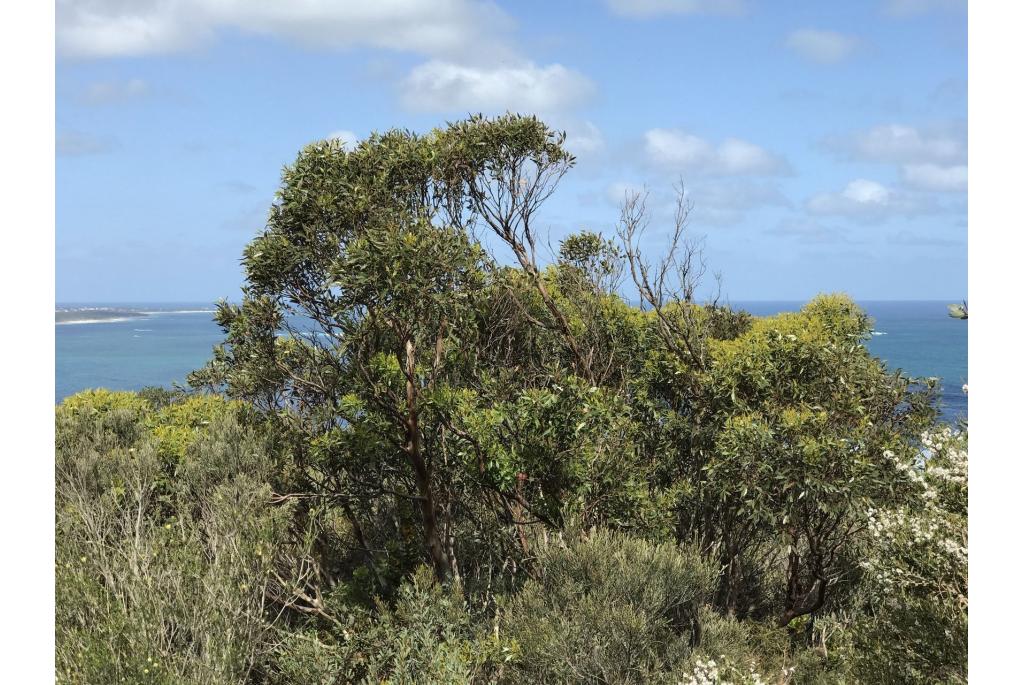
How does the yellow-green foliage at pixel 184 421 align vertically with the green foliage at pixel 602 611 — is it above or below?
above

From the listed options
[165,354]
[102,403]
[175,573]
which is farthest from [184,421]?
[165,354]

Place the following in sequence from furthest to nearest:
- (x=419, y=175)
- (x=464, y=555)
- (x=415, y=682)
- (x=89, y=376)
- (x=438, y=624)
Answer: (x=89, y=376) < (x=464, y=555) < (x=419, y=175) < (x=438, y=624) < (x=415, y=682)

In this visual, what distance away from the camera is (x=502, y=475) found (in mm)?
11906

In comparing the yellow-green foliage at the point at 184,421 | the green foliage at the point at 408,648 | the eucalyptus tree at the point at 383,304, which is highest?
the eucalyptus tree at the point at 383,304

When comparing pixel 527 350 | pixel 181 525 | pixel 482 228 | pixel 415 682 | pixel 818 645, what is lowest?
pixel 818 645

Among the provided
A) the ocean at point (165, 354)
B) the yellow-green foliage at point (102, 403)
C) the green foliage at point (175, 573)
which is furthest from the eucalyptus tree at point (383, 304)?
the ocean at point (165, 354)

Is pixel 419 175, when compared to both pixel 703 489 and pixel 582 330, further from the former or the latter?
pixel 703 489

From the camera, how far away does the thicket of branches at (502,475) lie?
10.6 metres

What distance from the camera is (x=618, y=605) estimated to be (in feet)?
36.7

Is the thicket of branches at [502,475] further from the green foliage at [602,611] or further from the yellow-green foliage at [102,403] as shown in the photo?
the yellow-green foliage at [102,403]

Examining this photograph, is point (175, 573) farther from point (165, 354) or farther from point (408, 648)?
point (165, 354)

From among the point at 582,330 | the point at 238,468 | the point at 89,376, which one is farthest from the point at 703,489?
the point at 89,376

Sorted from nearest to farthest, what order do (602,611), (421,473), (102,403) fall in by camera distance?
(602,611)
(421,473)
(102,403)

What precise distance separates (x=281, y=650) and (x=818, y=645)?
8.93 metres
